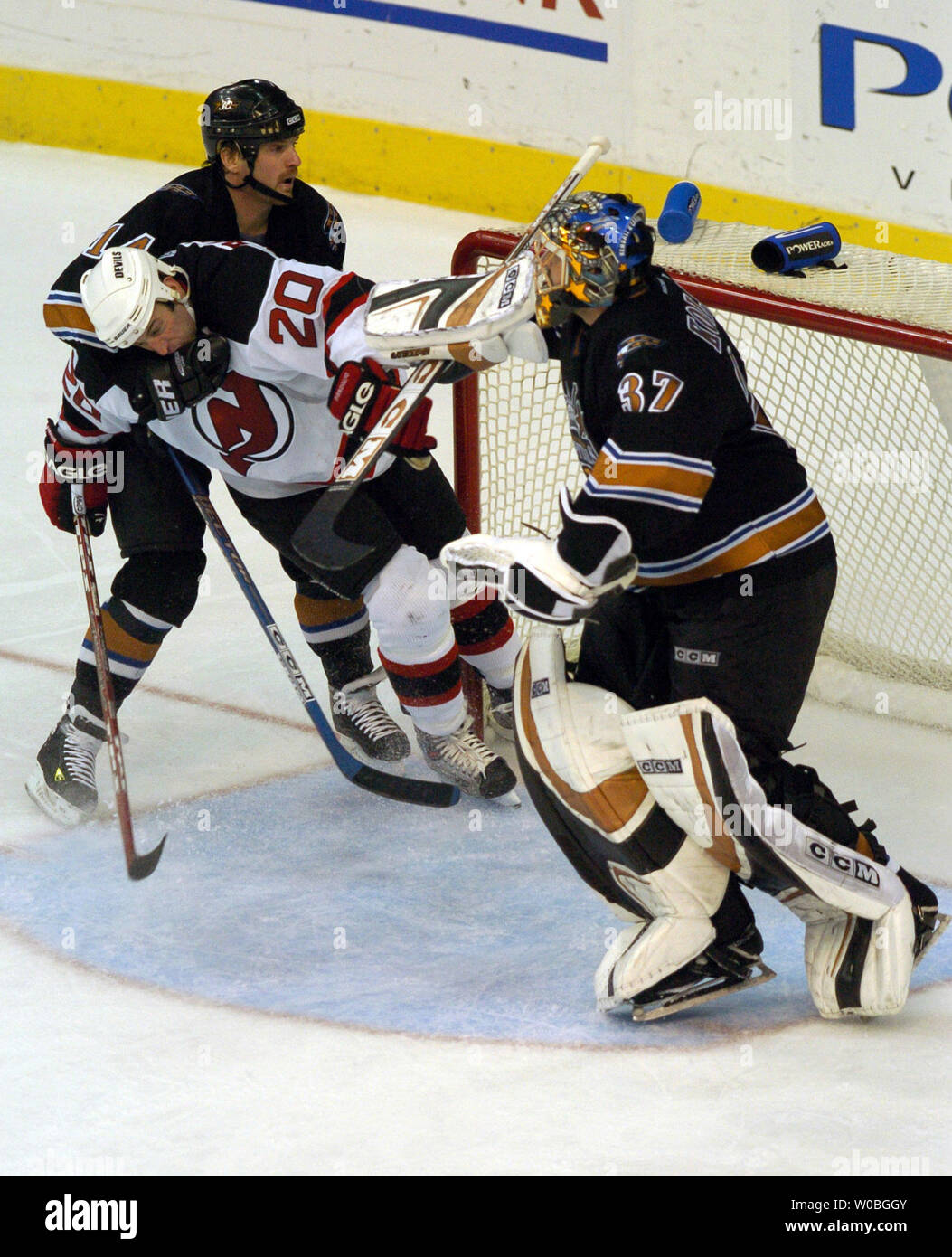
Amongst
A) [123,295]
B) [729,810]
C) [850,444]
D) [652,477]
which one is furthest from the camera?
[850,444]

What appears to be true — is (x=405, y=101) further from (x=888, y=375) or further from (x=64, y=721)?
(x=64, y=721)

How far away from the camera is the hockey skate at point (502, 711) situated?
3.24 m

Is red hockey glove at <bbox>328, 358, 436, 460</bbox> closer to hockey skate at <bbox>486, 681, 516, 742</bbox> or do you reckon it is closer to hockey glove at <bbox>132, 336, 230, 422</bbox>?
hockey glove at <bbox>132, 336, 230, 422</bbox>

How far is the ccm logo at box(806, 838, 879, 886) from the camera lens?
2.11 m

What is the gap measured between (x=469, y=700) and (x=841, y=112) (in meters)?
3.16

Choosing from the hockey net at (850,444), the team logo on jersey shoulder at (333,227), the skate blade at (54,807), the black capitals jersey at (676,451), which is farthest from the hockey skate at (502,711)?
the black capitals jersey at (676,451)

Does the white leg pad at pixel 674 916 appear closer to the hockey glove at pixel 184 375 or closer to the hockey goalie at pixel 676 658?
the hockey goalie at pixel 676 658

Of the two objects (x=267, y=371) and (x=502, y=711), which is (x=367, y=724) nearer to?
(x=502, y=711)

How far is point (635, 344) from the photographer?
2039mm

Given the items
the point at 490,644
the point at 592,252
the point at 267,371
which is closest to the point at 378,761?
the point at 490,644

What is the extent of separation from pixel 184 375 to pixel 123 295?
0.17m

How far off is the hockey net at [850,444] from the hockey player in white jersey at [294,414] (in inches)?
17.4

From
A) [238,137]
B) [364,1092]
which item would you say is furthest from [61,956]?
[238,137]
